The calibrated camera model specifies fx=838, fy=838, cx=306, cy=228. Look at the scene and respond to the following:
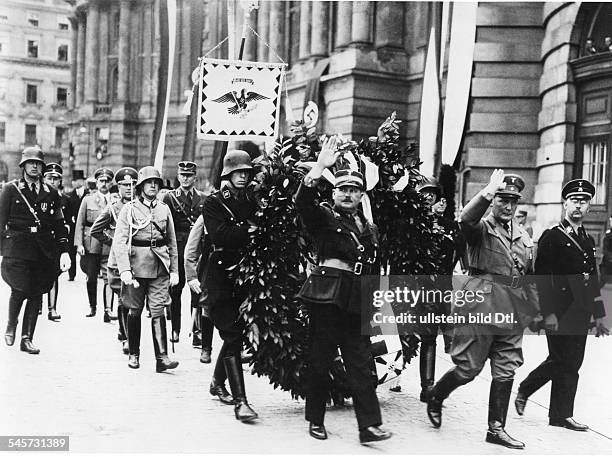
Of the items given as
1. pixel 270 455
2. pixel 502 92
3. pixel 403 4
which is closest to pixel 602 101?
pixel 502 92

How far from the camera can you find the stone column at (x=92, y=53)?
5912cm

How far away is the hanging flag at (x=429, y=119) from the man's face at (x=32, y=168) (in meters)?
6.39

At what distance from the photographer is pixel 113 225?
490 inches

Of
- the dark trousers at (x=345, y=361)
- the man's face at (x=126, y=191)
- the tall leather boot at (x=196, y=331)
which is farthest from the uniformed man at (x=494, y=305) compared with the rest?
the man's face at (x=126, y=191)


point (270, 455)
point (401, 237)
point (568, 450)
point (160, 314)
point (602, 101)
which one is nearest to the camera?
point (270, 455)

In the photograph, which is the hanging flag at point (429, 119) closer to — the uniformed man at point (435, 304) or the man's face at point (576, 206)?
the uniformed man at point (435, 304)

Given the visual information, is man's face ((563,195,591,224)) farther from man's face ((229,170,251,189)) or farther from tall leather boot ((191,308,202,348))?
tall leather boot ((191,308,202,348))

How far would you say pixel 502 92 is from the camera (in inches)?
727

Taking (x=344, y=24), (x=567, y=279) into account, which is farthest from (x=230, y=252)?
(x=344, y=24)

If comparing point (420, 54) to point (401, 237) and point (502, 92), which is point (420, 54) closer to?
point (502, 92)

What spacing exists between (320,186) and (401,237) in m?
1.10

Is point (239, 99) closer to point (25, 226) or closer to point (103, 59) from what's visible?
point (25, 226)

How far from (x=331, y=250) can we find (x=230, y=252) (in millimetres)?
1354

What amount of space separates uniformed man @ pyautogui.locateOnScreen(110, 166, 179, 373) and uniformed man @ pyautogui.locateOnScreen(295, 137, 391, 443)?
3093 mm
